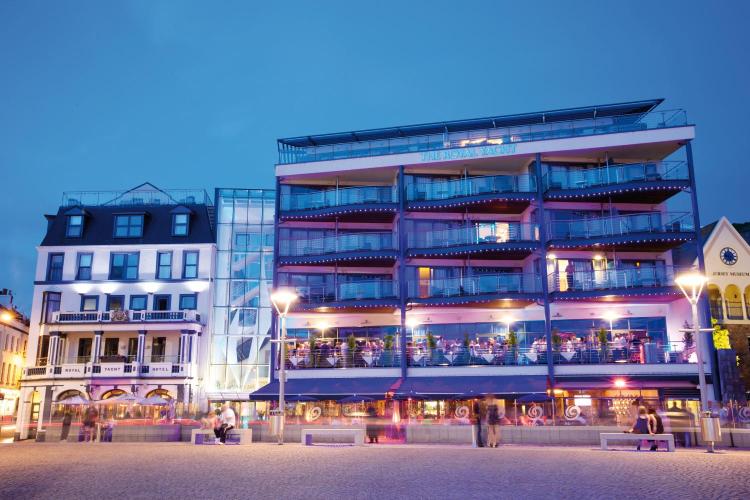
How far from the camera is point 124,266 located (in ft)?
161

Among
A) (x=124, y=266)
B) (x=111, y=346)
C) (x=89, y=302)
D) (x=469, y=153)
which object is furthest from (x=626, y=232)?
(x=89, y=302)

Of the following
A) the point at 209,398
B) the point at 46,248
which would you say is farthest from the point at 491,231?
the point at 46,248

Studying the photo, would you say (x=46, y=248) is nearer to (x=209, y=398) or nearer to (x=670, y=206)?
(x=209, y=398)

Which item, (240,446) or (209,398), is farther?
(209,398)

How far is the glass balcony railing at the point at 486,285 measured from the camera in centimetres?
4000

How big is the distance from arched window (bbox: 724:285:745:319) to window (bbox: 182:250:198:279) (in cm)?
3322

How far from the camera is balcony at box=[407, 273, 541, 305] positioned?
39.4 meters

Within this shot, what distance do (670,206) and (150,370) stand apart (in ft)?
110

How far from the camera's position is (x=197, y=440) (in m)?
27.2

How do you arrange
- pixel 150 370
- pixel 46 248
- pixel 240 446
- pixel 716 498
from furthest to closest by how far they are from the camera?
→ pixel 46 248
pixel 150 370
pixel 240 446
pixel 716 498

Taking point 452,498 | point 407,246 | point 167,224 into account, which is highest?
point 167,224

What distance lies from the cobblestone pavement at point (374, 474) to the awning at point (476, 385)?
13.0m

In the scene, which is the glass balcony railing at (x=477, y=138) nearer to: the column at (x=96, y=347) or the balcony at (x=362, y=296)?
the balcony at (x=362, y=296)

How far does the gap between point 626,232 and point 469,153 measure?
9.75 m
